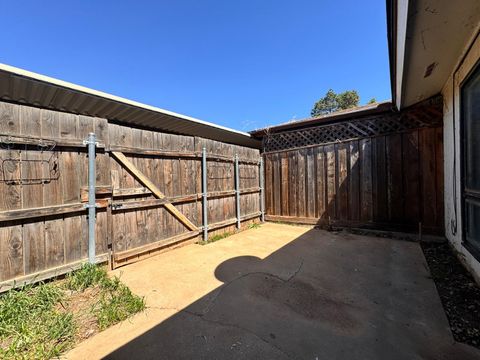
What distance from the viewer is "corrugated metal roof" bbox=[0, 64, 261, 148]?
8.02ft

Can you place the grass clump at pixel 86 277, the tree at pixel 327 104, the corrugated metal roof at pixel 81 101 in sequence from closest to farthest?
the grass clump at pixel 86 277, the corrugated metal roof at pixel 81 101, the tree at pixel 327 104

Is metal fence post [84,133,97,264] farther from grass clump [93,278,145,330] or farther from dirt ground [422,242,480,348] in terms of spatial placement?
dirt ground [422,242,480,348]

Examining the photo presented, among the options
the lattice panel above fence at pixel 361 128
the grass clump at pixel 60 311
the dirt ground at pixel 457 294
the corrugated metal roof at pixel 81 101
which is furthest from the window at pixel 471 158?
the corrugated metal roof at pixel 81 101

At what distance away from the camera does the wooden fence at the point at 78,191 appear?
6.91 feet

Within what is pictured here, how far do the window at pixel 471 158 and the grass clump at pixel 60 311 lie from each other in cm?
396

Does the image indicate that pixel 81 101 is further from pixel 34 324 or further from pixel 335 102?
pixel 335 102

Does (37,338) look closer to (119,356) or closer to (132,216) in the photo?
(119,356)

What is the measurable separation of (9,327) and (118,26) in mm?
6380

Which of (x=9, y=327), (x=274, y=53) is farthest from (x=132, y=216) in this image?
(x=274, y=53)

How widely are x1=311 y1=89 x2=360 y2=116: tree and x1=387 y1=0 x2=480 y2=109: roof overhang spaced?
18154mm

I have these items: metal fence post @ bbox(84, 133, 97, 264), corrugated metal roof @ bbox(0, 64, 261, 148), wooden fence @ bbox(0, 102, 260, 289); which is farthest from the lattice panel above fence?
metal fence post @ bbox(84, 133, 97, 264)

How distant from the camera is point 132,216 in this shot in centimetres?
313

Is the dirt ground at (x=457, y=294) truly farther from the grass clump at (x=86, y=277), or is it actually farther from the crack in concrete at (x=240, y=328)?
the grass clump at (x=86, y=277)

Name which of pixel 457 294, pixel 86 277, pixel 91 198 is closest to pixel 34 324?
pixel 86 277
